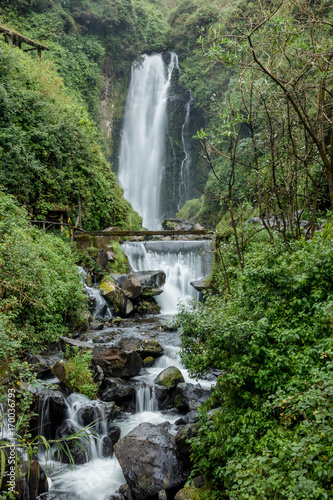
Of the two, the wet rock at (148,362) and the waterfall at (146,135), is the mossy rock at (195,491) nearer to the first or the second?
the wet rock at (148,362)

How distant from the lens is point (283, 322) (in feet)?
13.5

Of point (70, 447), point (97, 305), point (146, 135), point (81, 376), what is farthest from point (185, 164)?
point (70, 447)

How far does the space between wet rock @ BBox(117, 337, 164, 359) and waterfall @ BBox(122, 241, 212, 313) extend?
653 centimetres

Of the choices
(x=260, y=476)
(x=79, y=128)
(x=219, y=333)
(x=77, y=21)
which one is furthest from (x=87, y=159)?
(x=77, y=21)

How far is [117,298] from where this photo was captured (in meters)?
12.1

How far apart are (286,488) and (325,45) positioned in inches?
219

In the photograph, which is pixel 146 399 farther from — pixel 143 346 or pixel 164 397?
pixel 143 346

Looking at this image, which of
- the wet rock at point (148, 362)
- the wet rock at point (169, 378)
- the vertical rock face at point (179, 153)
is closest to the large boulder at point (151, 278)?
the wet rock at point (148, 362)

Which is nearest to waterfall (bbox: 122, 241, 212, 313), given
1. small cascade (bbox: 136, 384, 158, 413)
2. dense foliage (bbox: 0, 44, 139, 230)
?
dense foliage (bbox: 0, 44, 139, 230)

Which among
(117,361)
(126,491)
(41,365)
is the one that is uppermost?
(41,365)

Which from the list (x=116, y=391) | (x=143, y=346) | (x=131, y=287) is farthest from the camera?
(x=131, y=287)

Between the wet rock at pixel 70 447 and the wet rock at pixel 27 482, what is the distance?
0.70 m

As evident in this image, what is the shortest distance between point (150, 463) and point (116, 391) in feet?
7.48

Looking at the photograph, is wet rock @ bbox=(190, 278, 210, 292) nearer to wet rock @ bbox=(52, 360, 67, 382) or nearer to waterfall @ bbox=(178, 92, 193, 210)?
wet rock @ bbox=(52, 360, 67, 382)
